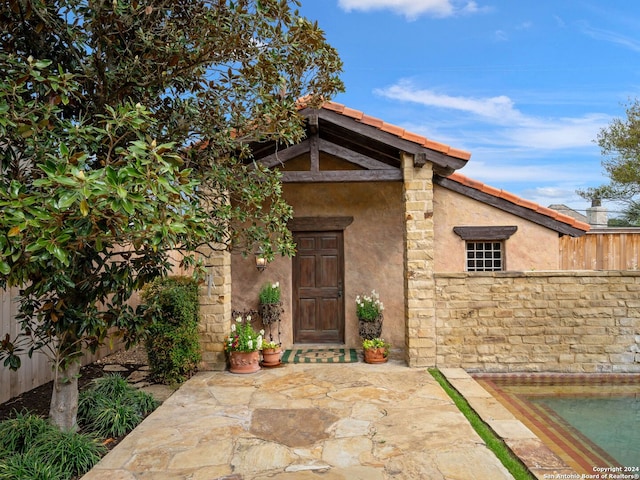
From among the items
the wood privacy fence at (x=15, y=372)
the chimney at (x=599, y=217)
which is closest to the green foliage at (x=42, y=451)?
the wood privacy fence at (x=15, y=372)

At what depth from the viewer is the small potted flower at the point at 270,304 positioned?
791 centimetres

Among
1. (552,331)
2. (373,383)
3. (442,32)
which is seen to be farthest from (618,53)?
(373,383)

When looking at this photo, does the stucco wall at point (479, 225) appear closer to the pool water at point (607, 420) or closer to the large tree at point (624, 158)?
the pool water at point (607, 420)

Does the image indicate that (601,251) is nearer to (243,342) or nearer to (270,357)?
(270,357)

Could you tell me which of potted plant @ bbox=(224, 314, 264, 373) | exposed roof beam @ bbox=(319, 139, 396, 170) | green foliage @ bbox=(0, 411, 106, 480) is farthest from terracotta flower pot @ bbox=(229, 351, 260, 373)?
exposed roof beam @ bbox=(319, 139, 396, 170)

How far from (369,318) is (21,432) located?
5.24 metres

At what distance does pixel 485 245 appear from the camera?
845 centimetres

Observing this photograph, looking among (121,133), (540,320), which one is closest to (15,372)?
(121,133)

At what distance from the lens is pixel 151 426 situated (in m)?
4.40

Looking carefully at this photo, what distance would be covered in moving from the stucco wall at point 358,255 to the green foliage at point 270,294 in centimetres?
23

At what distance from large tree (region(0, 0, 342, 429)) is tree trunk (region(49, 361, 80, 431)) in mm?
13

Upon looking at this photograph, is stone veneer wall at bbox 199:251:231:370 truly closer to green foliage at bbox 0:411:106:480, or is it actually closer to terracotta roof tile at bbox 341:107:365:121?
green foliage at bbox 0:411:106:480

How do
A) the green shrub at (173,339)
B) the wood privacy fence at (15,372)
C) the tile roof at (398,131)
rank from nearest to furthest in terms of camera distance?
the wood privacy fence at (15,372), the green shrub at (173,339), the tile roof at (398,131)

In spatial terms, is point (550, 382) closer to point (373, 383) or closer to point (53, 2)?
point (373, 383)
